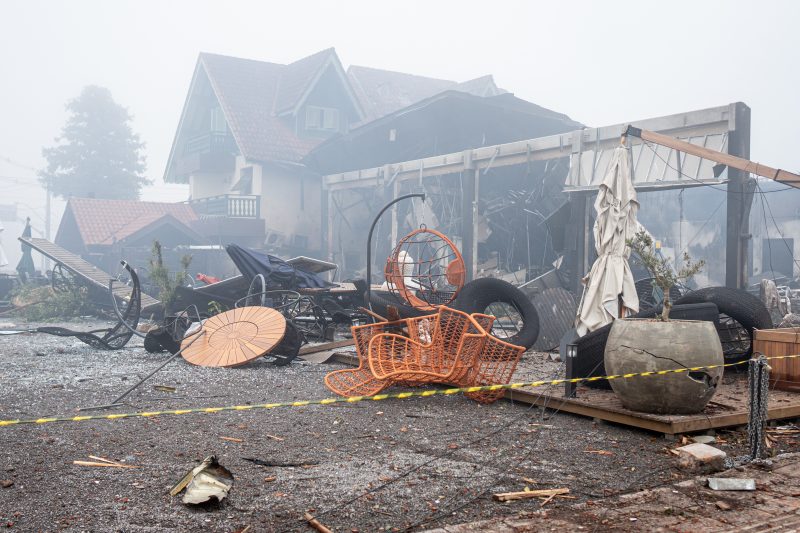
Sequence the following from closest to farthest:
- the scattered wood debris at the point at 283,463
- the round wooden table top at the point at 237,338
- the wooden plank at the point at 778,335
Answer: the scattered wood debris at the point at 283,463 → the wooden plank at the point at 778,335 → the round wooden table top at the point at 237,338

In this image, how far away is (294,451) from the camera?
15.5 ft

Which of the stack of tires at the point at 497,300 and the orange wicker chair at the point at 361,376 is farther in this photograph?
the stack of tires at the point at 497,300

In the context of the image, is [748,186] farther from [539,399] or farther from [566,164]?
[566,164]

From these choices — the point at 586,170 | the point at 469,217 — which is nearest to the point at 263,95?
the point at 469,217

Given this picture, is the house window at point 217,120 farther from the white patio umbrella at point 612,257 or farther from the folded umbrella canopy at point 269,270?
the white patio umbrella at point 612,257

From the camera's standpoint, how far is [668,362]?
17.0ft

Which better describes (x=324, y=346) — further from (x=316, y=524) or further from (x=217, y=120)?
(x=217, y=120)

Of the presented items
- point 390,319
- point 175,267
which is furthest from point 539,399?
point 175,267

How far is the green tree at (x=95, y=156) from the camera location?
42.2 metres

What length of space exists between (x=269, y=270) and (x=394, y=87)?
20.2 meters

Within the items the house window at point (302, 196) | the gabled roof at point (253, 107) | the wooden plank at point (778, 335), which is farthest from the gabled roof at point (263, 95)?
the wooden plank at point (778, 335)

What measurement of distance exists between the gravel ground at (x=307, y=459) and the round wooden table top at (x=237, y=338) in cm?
124

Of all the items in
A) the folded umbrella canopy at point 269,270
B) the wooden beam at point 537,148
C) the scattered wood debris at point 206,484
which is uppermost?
the wooden beam at point 537,148

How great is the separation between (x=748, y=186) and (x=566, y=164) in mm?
8582
